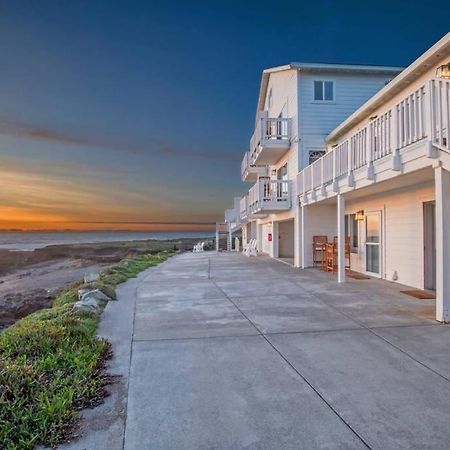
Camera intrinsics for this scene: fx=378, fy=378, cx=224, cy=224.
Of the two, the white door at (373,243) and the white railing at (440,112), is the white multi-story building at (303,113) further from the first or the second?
the white railing at (440,112)

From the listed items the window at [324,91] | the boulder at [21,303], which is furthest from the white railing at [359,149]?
the boulder at [21,303]

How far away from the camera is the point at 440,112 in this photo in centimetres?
564

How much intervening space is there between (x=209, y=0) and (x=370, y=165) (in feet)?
30.0

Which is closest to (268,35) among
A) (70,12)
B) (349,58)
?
(349,58)

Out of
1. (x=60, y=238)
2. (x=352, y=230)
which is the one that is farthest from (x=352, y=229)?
(x=60, y=238)

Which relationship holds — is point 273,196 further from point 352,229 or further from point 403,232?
point 403,232

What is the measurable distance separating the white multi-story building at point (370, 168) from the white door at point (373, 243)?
31 millimetres

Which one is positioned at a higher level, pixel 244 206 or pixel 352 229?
pixel 244 206

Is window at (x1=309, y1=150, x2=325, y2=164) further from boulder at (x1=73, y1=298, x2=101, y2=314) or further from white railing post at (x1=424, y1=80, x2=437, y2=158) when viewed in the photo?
boulder at (x1=73, y1=298, x2=101, y2=314)

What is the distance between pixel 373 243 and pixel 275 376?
9.08m

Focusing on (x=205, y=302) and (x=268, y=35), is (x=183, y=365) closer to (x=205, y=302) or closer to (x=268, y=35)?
(x=205, y=302)

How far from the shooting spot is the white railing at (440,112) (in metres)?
5.54

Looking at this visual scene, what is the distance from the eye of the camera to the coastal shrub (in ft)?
9.19

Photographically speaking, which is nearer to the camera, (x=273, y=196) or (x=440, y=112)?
(x=440, y=112)
